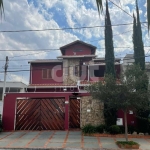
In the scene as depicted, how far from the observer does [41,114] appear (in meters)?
12.9

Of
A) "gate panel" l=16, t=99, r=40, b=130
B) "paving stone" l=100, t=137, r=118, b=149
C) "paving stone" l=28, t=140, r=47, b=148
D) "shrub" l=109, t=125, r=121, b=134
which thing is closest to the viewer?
"paving stone" l=28, t=140, r=47, b=148

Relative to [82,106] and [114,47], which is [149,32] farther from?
[114,47]

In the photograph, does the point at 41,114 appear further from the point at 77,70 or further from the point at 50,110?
the point at 77,70

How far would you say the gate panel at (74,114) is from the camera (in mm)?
12914

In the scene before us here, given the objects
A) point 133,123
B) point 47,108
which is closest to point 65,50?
point 47,108

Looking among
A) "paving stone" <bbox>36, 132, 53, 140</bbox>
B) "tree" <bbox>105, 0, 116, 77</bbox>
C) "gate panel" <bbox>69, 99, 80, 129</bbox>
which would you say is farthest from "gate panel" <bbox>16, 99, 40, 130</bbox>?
"tree" <bbox>105, 0, 116, 77</bbox>

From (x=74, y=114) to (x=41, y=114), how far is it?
234 cm

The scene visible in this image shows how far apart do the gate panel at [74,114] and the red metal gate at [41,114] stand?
58cm

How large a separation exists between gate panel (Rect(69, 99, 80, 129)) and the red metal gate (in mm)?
584

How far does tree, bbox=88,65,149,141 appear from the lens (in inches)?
351

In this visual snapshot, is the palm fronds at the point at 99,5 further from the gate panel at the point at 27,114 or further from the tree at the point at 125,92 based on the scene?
the gate panel at the point at 27,114

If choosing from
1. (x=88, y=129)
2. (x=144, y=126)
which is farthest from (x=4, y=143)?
(x=144, y=126)

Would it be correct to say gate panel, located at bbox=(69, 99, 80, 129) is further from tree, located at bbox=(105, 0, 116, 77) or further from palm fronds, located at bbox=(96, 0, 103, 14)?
palm fronds, located at bbox=(96, 0, 103, 14)

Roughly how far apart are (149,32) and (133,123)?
12.0 m
